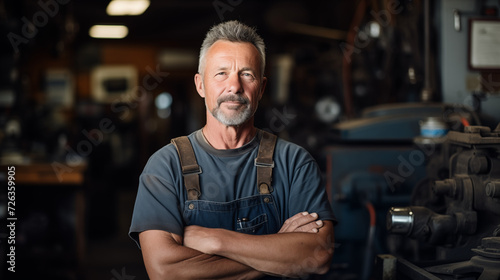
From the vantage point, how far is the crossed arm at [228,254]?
1718 millimetres

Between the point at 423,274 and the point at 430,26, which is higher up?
the point at 430,26

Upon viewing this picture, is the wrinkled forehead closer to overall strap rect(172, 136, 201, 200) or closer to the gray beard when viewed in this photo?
the gray beard

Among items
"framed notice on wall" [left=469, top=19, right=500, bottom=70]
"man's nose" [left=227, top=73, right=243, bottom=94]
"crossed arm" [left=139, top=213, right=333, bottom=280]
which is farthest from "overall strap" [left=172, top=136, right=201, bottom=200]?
"framed notice on wall" [left=469, top=19, right=500, bottom=70]

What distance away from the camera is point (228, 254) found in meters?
1.73

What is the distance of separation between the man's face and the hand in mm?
382

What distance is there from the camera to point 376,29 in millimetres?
3775

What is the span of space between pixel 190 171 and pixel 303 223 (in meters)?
0.43

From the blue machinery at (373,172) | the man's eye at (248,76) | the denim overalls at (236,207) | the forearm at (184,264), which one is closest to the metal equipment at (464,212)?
the denim overalls at (236,207)

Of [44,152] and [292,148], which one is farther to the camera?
[44,152]

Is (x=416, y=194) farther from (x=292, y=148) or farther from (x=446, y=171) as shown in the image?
(x=292, y=148)

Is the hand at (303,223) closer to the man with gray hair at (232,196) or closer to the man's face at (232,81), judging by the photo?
the man with gray hair at (232,196)

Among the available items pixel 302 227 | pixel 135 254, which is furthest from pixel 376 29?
pixel 135 254

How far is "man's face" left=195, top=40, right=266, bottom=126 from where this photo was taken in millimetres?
A: 1846

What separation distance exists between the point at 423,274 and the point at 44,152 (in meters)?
4.95
